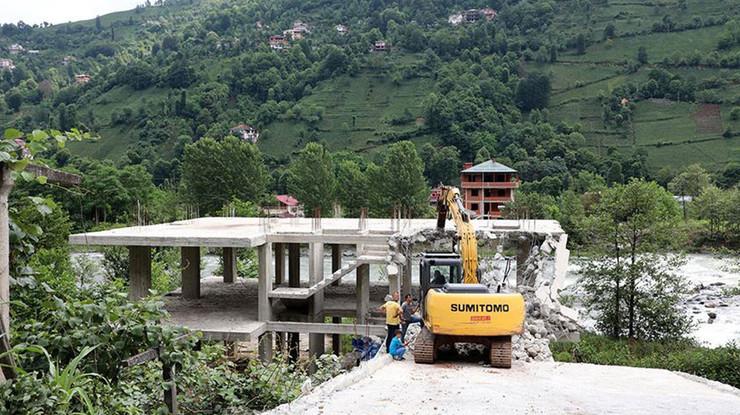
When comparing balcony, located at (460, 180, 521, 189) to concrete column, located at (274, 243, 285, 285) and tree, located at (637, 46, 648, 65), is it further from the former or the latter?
tree, located at (637, 46, 648, 65)

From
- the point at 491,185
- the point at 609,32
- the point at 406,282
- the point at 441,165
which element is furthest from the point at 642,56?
the point at 406,282

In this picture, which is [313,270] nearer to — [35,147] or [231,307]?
[231,307]

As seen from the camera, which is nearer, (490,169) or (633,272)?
Result: (633,272)

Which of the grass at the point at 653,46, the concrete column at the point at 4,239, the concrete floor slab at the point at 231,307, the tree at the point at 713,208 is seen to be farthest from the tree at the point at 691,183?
the concrete column at the point at 4,239

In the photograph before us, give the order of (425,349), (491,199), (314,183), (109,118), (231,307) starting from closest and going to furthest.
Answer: (425,349) < (231,307) < (314,183) < (491,199) < (109,118)

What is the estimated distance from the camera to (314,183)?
68.7 meters

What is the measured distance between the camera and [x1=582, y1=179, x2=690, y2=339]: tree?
83.2 feet

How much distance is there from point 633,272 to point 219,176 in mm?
52372

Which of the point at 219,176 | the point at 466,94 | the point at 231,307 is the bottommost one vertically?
the point at 231,307

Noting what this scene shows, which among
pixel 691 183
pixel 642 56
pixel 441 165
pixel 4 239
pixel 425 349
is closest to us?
pixel 4 239

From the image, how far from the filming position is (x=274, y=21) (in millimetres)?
192375

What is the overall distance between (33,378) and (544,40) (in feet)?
493

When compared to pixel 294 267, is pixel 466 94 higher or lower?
higher

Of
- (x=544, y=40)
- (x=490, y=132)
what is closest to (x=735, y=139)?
(x=490, y=132)
